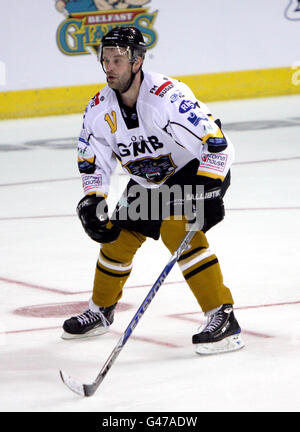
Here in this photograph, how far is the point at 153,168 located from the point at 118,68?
38cm

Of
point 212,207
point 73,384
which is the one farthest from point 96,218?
point 73,384

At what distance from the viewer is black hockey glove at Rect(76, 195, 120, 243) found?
3.58 metres

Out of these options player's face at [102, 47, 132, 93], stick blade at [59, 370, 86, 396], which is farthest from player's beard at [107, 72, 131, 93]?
stick blade at [59, 370, 86, 396]

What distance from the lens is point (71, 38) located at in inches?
496

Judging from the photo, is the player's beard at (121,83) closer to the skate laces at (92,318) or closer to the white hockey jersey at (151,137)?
the white hockey jersey at (151,137)

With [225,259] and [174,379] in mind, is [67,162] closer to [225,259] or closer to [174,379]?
[225,259]

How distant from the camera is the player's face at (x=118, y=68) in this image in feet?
11.6

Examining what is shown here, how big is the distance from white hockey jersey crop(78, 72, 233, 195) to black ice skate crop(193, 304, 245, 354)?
1.63ft

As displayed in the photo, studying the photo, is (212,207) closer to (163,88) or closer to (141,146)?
(141,146)

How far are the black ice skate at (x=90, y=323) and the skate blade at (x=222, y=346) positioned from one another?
0.47 m

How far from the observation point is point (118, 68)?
3527 mm

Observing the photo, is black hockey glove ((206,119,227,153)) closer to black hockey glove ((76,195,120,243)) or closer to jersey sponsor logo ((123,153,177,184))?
jersey sponsor logo ((123,153,177,184))
